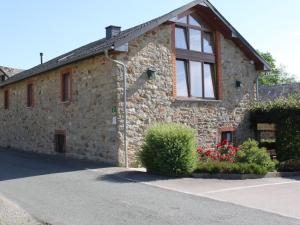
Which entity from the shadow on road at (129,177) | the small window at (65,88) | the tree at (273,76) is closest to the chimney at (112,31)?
the small window at (65,88)

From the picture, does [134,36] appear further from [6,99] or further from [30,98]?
[6,99]

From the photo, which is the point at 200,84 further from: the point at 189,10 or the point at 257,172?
the point at 257,172

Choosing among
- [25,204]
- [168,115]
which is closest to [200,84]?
[168,115]

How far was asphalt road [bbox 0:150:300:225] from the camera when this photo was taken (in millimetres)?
7363

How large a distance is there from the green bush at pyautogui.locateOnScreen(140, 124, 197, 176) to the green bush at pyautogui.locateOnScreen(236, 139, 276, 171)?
7.05 feet

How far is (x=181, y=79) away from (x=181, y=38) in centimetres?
172

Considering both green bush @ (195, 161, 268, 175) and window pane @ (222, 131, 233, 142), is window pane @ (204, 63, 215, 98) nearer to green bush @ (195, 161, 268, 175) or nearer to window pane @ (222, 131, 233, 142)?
window pane @ (222, 131, 233, 142)

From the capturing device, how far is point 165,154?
41.0ft

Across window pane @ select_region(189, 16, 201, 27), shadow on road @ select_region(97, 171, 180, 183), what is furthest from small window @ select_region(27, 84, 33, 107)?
shadow on road @ select_region(97, 171, 180, 183)

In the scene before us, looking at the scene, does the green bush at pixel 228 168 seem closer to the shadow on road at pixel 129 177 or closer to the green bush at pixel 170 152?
the green bush at pixel 170 152

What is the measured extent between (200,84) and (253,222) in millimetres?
11149

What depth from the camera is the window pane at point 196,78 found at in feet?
57.7

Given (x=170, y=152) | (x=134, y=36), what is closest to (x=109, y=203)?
(x=170, y=152)

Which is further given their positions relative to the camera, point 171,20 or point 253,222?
point 171,20
